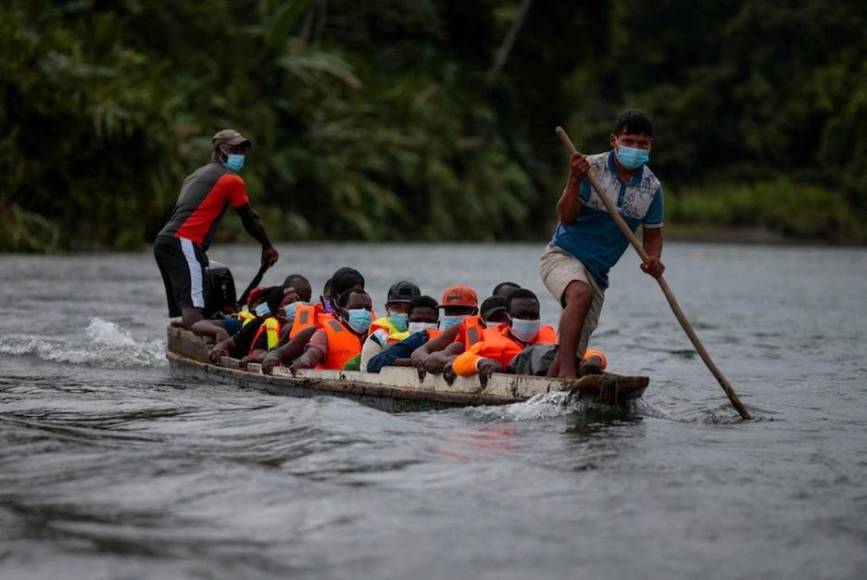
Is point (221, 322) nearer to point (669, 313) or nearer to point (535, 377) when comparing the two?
point (535, 377)

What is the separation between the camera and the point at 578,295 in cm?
968

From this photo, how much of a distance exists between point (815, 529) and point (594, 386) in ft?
9.05

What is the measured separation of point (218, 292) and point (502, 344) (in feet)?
12.4

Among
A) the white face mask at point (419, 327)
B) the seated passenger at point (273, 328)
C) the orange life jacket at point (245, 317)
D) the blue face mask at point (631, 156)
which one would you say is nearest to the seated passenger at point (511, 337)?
the white face mask at point (419, 327)

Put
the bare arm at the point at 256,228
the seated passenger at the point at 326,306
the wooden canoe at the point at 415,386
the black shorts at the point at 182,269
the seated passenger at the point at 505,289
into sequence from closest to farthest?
1. the wooden canoe at the point at 415,386
2. the seated passenger at the point at 505,289
3. the seated passenger at the point at 326,306
4. the black shorts at the point at 182,269
5. the bare arm at the point at 256,228

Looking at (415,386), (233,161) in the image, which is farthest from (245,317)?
(415,386)

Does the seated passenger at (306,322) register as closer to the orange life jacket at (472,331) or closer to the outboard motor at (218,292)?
the orange life jacket at (472,331)

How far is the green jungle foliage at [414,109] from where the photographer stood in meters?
27.1

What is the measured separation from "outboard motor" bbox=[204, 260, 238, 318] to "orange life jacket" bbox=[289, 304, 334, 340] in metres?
1.84

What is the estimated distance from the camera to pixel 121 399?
35.7 feet

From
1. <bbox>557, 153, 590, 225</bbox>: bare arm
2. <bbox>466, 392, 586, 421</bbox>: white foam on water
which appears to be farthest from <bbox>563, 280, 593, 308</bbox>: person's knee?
<bbox>466, 392, 586, 421</bbox>: white foam on water

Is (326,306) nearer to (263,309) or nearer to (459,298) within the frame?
(459,298)

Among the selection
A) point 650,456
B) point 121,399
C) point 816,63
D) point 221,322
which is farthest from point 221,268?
point 816,63

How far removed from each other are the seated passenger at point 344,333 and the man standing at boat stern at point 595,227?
73.0 inches
